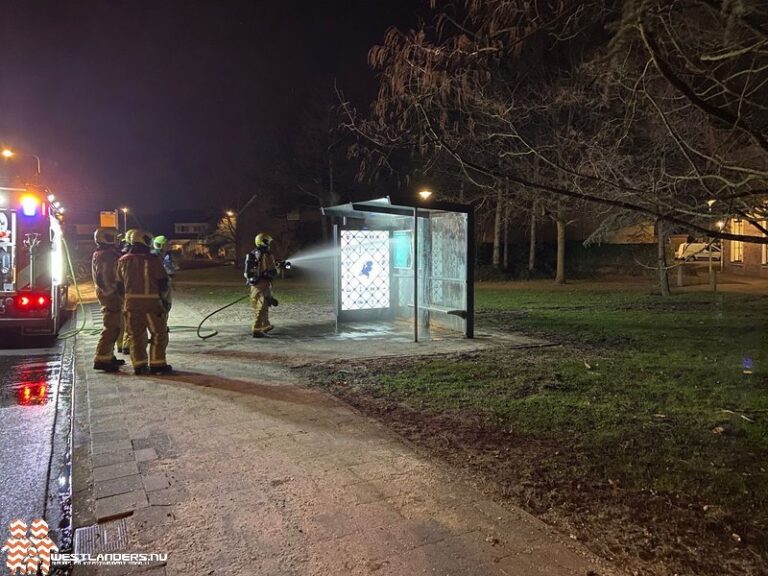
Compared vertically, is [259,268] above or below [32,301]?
above

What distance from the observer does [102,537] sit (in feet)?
11.4

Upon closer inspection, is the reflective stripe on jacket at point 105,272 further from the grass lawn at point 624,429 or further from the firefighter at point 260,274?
the grass lawn at point 624,429

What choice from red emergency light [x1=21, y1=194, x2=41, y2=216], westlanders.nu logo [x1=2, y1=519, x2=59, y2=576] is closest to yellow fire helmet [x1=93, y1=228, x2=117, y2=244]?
red emergency light [x1=21, y1=194, x2=41, y2=216]

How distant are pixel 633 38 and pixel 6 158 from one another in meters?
12.0

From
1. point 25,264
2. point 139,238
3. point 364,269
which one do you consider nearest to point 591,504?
point 139,238

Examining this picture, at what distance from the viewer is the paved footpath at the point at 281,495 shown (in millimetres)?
3148

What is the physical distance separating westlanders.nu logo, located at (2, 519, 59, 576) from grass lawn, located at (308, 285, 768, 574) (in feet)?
9.60

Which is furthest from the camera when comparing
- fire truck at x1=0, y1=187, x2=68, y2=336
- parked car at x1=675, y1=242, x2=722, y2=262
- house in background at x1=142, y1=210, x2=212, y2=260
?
house in background at x1=142, y1=210, x2=212, y2=260

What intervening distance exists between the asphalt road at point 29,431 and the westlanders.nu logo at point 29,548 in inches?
2.5

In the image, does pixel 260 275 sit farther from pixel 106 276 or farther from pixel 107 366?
pixel 107 366

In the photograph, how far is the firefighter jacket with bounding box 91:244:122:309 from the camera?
8.13 metres

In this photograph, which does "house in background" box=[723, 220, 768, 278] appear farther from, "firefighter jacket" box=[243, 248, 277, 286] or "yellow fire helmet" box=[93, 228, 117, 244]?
"yellow fire helmet" box=[93, 228, 117, 244]

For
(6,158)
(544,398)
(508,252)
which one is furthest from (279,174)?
(544,398)

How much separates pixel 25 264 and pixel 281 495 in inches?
335
